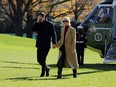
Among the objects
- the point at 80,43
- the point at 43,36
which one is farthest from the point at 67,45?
the point at 80,43

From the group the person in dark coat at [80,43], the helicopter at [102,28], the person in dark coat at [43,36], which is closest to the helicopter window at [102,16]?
the helicopter at [102,28]

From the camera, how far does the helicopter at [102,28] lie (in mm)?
19000

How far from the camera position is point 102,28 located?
19.3 m

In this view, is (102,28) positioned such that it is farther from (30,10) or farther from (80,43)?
(30,10)

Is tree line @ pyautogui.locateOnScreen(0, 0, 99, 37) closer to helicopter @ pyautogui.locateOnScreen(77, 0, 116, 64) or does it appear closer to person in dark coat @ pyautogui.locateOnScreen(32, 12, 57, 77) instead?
helicopter @ pyautogui.locateOnScreen(77, 0, 116, 64)

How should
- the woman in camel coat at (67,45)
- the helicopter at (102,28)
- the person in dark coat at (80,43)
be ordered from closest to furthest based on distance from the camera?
the woman in camel coat at (67,45) < the person in dark coat at (80,43) < the helicopter at (102,28)

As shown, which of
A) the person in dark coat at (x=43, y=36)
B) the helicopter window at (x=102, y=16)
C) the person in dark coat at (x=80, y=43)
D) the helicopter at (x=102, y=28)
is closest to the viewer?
the person in dark coat at (x=43, y=36)

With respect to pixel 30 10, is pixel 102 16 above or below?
above

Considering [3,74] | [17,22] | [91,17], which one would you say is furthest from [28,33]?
[3,74]

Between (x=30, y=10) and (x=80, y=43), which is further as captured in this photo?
(x=30, y=10)

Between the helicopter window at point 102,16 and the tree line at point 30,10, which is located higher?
the helicopter window at point 102,16

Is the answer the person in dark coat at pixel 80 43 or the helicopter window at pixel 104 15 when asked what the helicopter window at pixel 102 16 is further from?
the person in dark coat at pixel 80 43

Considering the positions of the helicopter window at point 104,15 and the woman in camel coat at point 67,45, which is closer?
the woman in camel coat at point 67,45

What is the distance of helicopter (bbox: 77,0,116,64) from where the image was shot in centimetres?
1900
